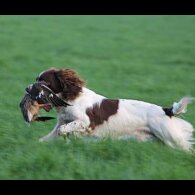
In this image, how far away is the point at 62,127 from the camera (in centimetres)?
782

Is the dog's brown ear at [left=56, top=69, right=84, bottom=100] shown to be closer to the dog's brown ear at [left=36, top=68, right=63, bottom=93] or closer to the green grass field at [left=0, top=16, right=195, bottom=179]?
the dog's brown ear at [left=36, top=68, right=63, bottom=93]

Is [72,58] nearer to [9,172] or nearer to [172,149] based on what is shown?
[172,149]

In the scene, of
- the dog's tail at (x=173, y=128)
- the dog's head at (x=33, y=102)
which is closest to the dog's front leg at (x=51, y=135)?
the dog's head at (x=33, y=102)

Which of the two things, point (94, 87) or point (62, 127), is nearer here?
point (62, 127)

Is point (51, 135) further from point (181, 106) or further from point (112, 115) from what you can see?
point (181, 106)

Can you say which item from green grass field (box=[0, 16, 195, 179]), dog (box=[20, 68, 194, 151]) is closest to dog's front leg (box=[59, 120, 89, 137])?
dog (box=[20, 68, 194, 151])

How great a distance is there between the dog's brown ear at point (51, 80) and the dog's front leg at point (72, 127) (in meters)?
0.49

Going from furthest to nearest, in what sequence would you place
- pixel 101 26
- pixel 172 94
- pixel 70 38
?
1. pixel 101 26
2. pixel 70 38
3. pixel 172 94

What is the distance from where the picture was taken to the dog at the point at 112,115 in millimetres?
7961

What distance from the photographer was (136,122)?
805 centimetres

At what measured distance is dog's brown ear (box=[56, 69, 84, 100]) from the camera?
8.00 metres

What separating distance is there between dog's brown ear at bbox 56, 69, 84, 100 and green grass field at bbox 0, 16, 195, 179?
639mm
